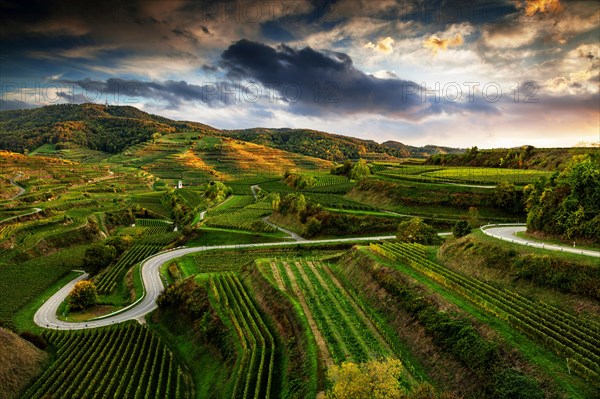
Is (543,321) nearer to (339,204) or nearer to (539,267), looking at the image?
(539,267)

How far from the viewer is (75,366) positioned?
142ft

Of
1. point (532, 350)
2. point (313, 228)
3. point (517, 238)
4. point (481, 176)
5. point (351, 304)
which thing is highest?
point (481, 176)

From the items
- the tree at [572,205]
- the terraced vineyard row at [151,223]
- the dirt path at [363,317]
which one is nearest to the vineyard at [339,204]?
the dirt path at [363,317]

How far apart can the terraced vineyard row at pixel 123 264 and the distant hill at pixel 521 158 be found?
112 metres

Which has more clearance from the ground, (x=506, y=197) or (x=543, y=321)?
(x=506, y=197)

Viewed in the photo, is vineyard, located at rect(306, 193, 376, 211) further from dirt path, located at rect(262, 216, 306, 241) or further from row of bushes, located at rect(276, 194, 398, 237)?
dirt path, located at rect(262, 216, 306, 241)

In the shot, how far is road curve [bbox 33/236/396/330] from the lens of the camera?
56.0m

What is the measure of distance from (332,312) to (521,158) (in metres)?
107

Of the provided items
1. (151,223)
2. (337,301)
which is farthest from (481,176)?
(151,223)

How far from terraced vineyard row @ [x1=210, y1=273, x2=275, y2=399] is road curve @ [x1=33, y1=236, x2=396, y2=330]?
1585 cm

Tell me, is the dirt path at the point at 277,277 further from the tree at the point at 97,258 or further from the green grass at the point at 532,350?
the tree at the point at 97,258

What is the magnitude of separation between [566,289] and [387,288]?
56.8ft

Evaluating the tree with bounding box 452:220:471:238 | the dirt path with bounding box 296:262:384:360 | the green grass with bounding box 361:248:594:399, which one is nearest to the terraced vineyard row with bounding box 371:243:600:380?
the green grass with bounding box 361:248:594:399

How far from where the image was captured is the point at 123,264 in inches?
3155
